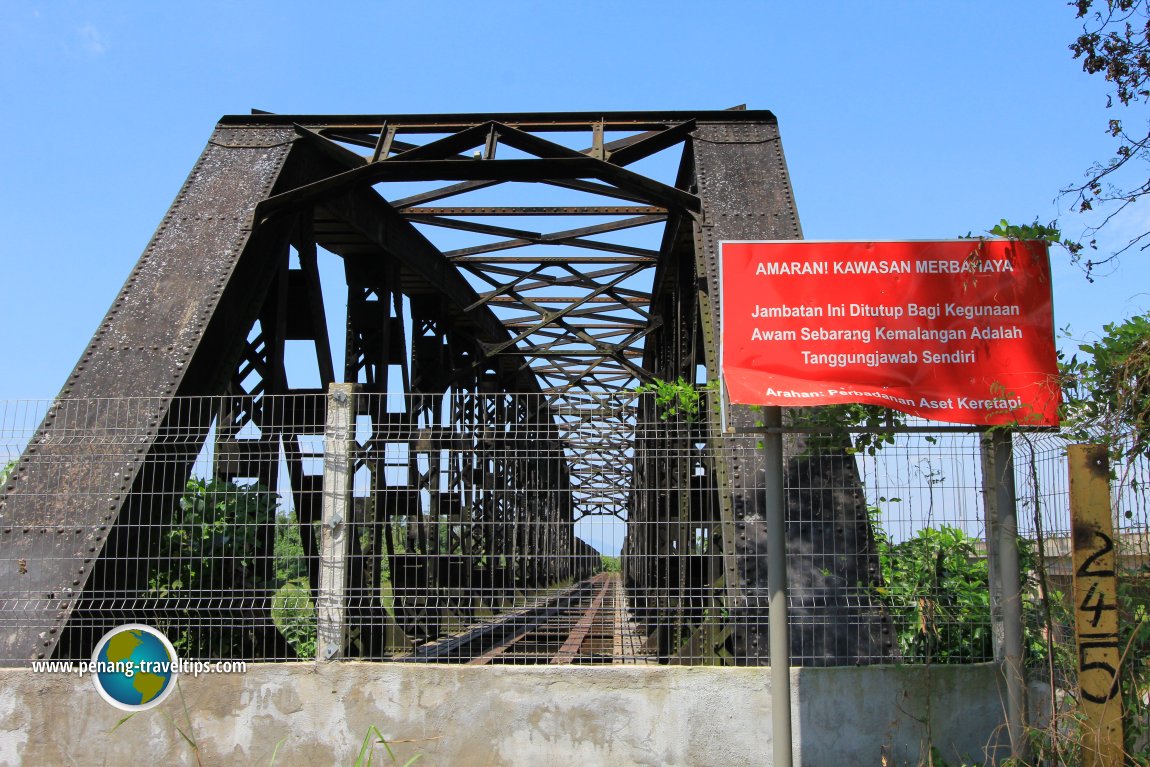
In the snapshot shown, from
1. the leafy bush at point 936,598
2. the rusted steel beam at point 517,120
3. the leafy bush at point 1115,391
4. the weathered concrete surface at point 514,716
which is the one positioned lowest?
the weathered concrete surface at point 514,716

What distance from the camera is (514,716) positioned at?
283 inches

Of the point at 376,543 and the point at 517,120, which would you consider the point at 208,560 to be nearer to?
the point at 376,543

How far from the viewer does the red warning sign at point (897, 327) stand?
20.3ft

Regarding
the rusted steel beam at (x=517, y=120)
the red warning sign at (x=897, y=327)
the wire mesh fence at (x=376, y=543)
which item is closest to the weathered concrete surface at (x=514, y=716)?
the wire mesh fence at (x=376, y=543)

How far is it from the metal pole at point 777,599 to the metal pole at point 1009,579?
57.3 inches

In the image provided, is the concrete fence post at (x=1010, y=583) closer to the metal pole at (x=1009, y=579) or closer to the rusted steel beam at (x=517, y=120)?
the metal pole at (x=1009, y=579)

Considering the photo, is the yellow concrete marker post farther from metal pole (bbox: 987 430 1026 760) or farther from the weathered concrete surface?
the weathered concrete surface

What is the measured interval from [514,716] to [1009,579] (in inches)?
136

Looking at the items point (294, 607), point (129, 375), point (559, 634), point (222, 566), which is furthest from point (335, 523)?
point (559, 634)

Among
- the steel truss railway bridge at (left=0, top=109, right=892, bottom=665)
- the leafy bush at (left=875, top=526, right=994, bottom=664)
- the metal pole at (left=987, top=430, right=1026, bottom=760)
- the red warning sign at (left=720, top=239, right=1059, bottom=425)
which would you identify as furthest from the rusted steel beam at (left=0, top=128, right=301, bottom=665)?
the metal pole at (left=987, top=430, right=1026, bottom=760)

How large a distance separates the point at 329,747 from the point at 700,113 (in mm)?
7229

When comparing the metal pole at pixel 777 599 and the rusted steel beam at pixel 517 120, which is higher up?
the rusted steel beam at pixel 517 120

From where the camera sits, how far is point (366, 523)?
26.1 feet

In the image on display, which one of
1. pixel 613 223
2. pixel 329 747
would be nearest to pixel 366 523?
pixel 329 747
